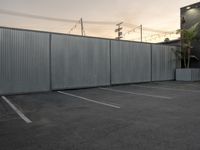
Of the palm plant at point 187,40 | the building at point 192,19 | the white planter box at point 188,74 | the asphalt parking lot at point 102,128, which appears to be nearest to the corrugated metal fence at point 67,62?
the white planter box at point 188,74

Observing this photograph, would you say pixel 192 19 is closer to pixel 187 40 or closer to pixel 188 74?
pixel 187 40

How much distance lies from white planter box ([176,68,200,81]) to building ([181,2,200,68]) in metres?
1.29

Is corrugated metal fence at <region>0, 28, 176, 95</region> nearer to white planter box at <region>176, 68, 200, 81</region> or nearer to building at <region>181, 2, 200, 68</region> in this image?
white planter box at <region>176, 68, 200, 81</region>

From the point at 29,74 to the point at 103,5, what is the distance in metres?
9.07

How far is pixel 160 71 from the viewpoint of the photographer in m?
16.8

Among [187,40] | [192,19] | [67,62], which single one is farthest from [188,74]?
[67,62]

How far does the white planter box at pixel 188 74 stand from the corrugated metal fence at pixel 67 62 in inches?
98.2

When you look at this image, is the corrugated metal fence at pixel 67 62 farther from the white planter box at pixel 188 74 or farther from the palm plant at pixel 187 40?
the palm plant at pixel 187 40

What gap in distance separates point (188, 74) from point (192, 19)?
16.9 ft

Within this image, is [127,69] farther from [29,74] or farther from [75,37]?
[29,74]

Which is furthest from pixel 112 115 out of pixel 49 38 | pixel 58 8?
pixel 58 8

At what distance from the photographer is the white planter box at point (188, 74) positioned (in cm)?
1648

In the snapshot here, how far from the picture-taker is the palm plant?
53.6 ft

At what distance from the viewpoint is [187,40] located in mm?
16781
